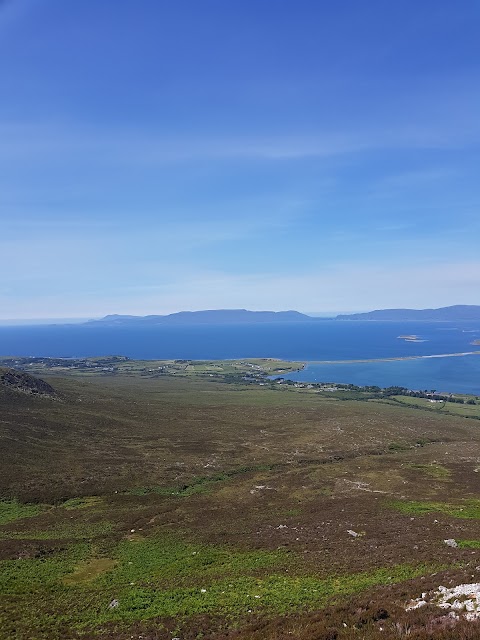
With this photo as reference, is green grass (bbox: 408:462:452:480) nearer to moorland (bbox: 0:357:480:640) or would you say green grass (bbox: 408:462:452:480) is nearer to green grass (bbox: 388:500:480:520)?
moorland (bbox: 0:357:480:640)

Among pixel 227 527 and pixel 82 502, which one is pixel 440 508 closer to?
pixel 227 527

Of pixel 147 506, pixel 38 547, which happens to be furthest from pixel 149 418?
pixel 38 547

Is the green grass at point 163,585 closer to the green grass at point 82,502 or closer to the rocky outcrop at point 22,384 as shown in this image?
the green grass at point 82,502

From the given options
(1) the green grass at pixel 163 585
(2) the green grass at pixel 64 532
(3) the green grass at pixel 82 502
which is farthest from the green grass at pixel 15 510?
(1) the green grass at pixel 163 585

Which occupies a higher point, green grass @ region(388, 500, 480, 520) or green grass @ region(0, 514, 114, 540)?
green grass @ region(0, 514, 114, 540)

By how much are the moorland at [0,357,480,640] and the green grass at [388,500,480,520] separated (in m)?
0.18

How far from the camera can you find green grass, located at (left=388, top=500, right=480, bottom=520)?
124ft

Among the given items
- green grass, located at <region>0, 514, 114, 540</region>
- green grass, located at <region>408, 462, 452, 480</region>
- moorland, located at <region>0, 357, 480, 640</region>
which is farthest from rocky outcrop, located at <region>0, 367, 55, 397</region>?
green grass, located at <region>408, 462, 452, 480</region>

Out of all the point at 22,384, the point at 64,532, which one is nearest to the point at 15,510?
the point at 64,532

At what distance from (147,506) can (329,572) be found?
24197 millimetres

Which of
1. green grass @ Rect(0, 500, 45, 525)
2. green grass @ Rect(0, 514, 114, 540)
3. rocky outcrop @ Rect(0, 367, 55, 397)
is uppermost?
rocky outcrop @ Rect(0, 367, 55, 397)

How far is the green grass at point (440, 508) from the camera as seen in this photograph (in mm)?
37938

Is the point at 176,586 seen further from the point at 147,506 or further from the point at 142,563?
the point at 147,506

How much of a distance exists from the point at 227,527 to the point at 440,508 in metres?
20.6
